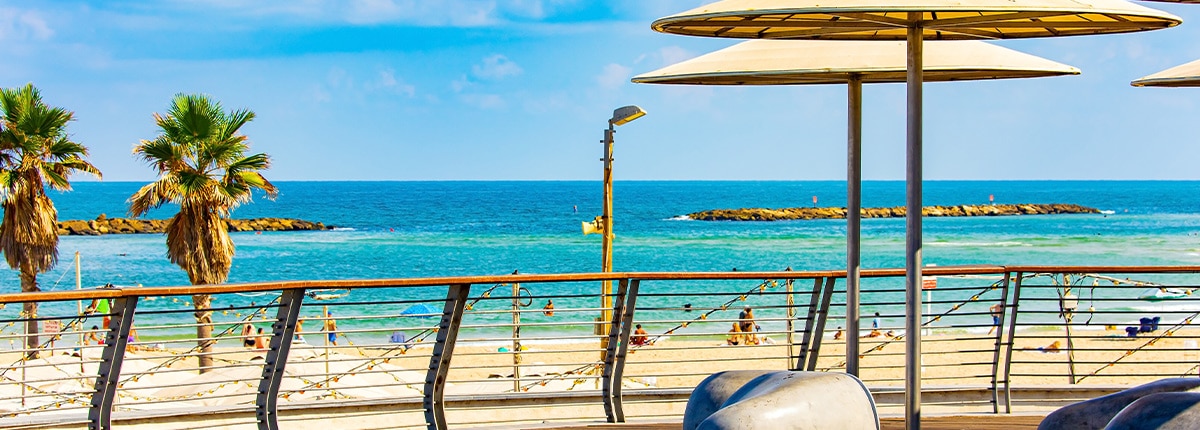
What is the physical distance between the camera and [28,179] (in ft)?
77.6

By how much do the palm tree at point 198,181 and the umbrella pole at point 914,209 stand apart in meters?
19.2

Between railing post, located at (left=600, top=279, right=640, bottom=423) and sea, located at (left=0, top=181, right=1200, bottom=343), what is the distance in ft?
101

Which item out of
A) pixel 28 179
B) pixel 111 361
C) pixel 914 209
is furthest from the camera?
pixel 28 179

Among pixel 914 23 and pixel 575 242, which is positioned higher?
pixel 914 23

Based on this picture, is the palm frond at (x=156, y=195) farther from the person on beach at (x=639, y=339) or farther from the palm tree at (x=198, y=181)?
the person on beach at (x=639, y=339)

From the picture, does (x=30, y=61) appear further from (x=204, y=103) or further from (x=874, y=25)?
(x=874, y=25)

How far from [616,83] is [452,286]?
95.2 meters

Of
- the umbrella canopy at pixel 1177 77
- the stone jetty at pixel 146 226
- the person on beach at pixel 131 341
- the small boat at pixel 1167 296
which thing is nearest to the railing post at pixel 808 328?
the small boat at pixel 1167 296

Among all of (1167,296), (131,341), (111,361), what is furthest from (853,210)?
(1167,296)

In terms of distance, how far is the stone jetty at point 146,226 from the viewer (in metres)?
79.2

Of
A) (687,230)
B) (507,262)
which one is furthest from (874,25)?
(687,230)

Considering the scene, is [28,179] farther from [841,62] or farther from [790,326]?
[841,62]

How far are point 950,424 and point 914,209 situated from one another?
5.51 ft

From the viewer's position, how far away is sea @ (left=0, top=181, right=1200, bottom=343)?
56.6 m
